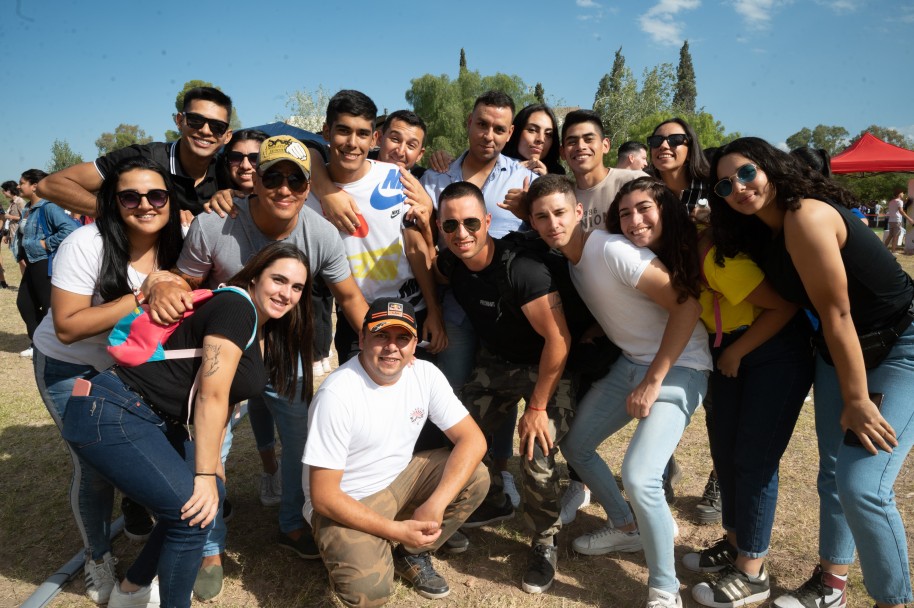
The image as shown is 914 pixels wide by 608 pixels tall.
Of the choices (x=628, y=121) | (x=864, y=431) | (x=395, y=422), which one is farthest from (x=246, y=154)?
(x=628, y=121)

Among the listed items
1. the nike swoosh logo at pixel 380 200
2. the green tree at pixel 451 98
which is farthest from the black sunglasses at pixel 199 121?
the green tree at pixel 451 98

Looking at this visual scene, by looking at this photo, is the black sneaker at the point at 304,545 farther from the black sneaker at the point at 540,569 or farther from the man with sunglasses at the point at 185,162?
the man with sunglasses at the point at 185,162

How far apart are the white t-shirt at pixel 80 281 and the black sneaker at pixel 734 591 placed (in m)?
3.81

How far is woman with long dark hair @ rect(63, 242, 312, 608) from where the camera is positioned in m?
2.78

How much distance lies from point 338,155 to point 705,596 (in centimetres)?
358

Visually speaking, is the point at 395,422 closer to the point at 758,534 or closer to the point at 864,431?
the point at 758,534

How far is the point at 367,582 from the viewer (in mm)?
3041

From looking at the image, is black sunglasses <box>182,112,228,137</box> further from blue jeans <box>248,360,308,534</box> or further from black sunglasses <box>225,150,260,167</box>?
blue jeans <box>248,360,308,534</box>

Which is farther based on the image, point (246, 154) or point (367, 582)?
point (246, 154)

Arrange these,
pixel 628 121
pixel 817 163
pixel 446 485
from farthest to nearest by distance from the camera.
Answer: pixel 628 121 → pixel 817 163 → pixel 446 485

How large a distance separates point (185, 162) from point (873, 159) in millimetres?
24534

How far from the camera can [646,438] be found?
313cm

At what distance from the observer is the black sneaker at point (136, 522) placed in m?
4.12

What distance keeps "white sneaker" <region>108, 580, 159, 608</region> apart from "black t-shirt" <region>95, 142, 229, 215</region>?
239 centimetres
